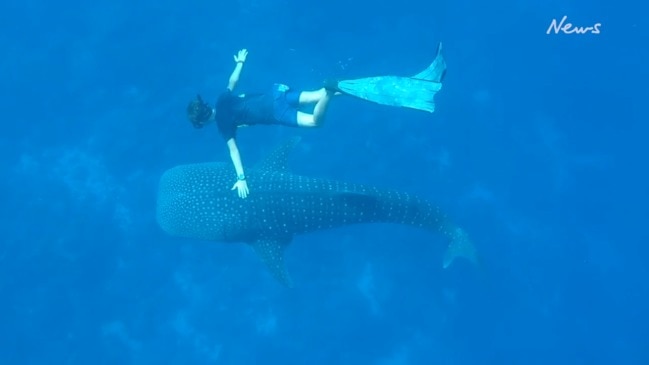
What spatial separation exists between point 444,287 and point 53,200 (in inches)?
557

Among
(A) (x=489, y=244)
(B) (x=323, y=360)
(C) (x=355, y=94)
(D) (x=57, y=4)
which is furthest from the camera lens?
(D) (x=57, y=4)

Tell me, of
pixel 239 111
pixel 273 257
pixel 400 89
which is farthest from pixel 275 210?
pixel 400 89

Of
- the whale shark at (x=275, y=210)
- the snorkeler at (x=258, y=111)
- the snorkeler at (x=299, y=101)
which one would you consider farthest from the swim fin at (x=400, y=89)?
the whale shark at (x=275, y=210)

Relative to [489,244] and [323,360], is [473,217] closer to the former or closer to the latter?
[489,244]

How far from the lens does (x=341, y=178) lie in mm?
19016

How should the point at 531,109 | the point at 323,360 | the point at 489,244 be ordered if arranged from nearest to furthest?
the point at 323,360 → the point at 489,244 → the point at 531,109

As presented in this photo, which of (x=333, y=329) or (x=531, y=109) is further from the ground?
(x=531, y=109)

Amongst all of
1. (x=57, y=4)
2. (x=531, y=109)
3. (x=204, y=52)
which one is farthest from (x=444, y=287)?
(x=57, y=4)

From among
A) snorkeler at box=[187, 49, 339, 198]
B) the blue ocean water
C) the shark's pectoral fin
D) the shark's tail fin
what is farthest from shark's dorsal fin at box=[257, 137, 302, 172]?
the shark's tail fin

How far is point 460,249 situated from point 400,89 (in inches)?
238

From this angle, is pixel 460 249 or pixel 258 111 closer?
pixel 258 111

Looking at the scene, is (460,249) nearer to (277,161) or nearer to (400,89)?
(400,89)

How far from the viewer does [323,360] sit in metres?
17.3

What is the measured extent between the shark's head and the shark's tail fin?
699cm
